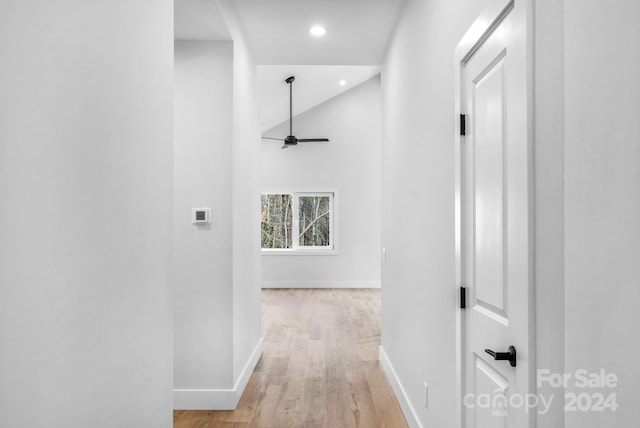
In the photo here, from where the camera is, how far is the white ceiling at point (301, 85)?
6582mm

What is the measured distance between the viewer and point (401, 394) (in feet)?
9.62

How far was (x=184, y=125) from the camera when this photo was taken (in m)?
3.00

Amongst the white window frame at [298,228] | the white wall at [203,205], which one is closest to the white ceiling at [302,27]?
the white wall at [203,205]

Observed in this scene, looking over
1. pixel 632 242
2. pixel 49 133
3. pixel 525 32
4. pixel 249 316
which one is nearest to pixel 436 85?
pixel 525 32

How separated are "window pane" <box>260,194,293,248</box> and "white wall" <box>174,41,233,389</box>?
5822 millimetres

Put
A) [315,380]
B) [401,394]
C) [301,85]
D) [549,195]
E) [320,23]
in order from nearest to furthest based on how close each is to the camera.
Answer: [549,195] → [401,394] → [320,23] → [315,380] → [301,85]

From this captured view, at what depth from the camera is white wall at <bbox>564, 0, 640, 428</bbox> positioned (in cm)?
76

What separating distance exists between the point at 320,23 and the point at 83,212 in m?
2.59

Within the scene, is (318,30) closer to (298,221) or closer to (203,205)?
(203,205)

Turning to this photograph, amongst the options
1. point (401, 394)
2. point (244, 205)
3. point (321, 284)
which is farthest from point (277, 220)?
point (401, 394)

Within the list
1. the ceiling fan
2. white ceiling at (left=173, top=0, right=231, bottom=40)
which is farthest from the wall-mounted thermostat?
the ceiling fan

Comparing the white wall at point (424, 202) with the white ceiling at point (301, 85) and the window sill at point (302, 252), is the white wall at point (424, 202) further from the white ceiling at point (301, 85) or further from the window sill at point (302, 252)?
the window sill at point (302, 252)

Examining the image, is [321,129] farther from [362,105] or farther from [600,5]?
[600,5]

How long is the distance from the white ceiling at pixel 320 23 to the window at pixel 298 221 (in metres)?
4.83
